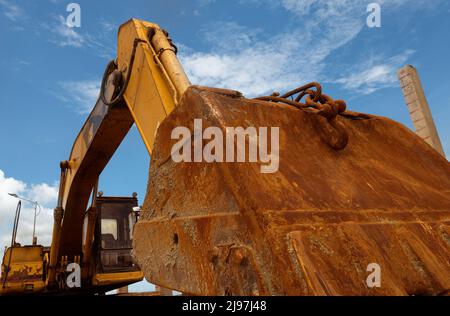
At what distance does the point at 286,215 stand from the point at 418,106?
19.9 ft

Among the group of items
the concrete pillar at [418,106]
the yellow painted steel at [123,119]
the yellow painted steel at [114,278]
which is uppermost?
the concrete pillar at [418,106]

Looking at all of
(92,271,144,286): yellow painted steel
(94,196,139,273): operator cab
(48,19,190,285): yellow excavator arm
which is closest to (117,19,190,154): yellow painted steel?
(48,19,190,285): yellow excavator arm

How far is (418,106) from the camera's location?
20.6 ft

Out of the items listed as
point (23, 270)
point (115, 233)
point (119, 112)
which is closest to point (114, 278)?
point (115, 233)

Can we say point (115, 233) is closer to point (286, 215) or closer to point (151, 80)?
point (151, 80)

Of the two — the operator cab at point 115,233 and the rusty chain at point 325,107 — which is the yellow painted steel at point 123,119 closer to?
the operator cab at point 115,233

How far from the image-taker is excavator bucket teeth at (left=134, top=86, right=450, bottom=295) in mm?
1107

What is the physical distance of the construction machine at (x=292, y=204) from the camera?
44.0 inches

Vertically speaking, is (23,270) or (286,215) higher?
(23,270)

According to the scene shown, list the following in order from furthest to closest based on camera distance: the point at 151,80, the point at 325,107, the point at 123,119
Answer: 1. the point at 123,119
2. the point at 151,80
3. the point at 325,107

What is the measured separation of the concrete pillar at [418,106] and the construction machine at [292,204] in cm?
451

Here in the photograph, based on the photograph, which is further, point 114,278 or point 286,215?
point 114,278

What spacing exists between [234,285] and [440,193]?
1310mm

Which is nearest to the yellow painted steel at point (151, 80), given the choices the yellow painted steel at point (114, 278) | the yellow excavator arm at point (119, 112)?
the yellow excavator arm at point (119, 112)
